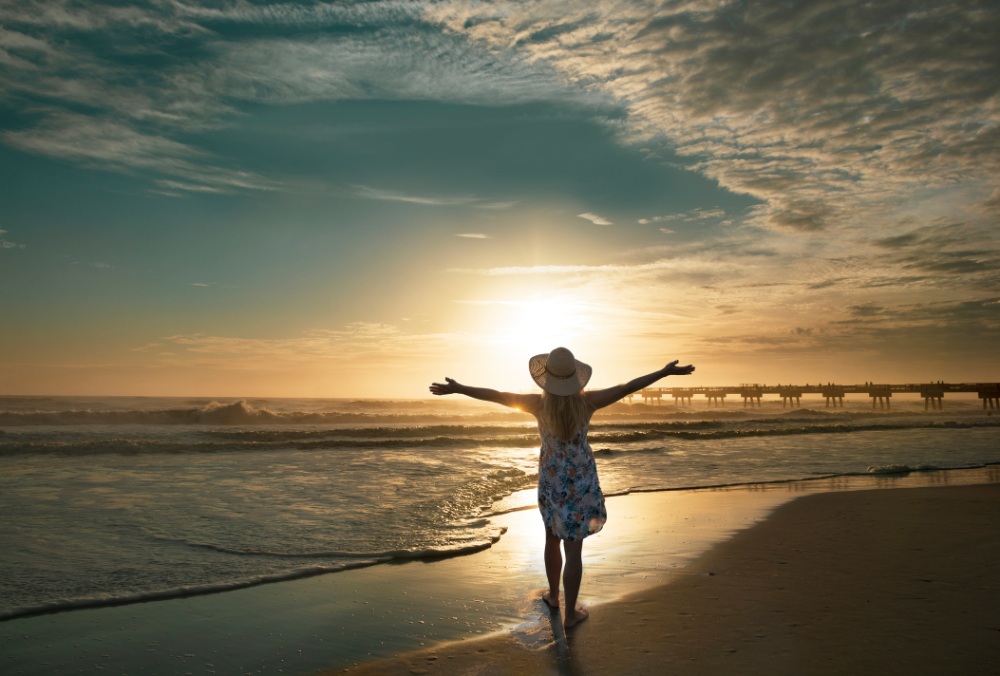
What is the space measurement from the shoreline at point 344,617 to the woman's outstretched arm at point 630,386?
1.57m

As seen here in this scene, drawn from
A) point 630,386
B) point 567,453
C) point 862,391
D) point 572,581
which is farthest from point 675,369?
point 862,391

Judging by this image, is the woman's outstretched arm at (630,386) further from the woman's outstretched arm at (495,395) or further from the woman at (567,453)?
the woman's outstretched arm at (495,395)

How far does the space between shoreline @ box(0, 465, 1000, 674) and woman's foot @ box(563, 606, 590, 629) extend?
4.0 inches

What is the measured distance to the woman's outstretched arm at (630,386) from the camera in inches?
198

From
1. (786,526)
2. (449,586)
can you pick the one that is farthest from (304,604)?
(786,526)

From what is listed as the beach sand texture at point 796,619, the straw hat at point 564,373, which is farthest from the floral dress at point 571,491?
the beach sand texture at point 796,619

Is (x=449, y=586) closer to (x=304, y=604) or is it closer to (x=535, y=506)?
(x=304, y=604)

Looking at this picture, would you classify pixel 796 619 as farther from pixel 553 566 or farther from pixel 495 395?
pixel 495 395

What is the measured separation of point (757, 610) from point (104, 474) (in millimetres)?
11517

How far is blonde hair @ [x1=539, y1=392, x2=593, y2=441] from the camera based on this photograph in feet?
16.1

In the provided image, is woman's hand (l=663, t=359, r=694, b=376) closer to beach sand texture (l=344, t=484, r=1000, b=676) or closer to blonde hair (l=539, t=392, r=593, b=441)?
blonde hair (l=539, t=392, r=593, b=441)

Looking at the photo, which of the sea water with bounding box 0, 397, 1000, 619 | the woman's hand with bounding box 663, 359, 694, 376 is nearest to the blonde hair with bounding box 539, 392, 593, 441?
the woman's hand with bounding box 663, 359, 694, 376

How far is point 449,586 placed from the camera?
5684 mm

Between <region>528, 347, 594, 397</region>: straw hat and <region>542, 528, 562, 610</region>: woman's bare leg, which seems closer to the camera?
<region>528, 347, 594, 397</region>: straw hat
